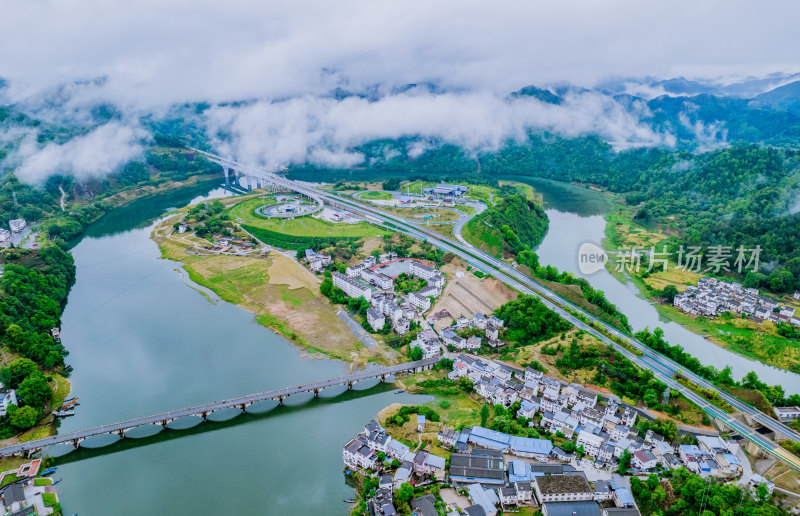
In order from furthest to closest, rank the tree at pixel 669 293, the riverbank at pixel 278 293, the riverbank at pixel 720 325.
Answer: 1. the tree at pixel 669 293
2. the riverbank at pixel 278 293
3. the riverbank at pixel 720 325

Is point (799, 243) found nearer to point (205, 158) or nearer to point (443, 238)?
point (443, 238)

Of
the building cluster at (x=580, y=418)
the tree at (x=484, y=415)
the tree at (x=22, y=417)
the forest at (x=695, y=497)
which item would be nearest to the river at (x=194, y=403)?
the tree at (x=22, y=417)

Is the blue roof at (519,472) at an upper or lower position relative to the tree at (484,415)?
upper

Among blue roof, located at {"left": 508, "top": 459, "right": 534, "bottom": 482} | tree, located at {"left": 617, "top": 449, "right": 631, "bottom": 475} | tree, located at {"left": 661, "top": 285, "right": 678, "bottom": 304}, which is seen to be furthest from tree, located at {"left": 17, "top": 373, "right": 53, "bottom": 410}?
tree, located at {"left": 661, "top": 285, "right": 678, "bottom": 304}

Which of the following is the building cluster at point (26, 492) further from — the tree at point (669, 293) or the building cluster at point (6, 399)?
the tree at point (669, 293)

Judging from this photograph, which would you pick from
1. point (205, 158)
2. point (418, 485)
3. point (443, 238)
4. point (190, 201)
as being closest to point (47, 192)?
point (190, 201)

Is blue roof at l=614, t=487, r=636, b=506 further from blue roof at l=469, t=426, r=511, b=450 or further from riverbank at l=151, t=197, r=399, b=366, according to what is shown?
riverbank at l=151, t=197, r=399, b=366
